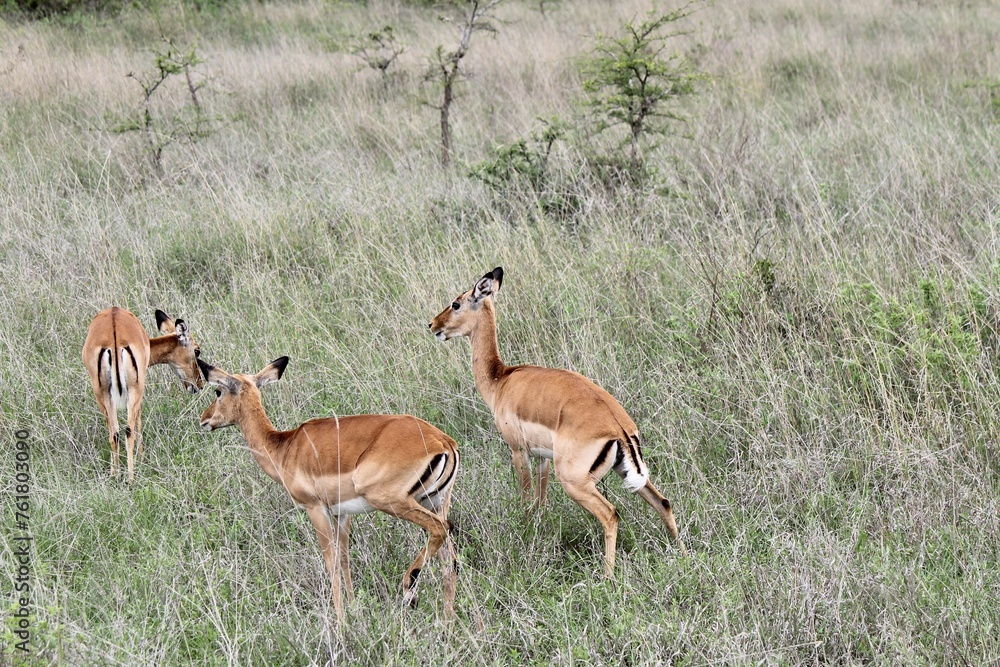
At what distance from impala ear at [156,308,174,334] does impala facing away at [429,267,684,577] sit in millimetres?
1887

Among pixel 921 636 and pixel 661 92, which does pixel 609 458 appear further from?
pixel 661 92

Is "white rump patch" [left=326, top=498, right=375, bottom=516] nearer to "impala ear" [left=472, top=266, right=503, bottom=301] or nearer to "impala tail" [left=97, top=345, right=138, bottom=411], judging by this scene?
"impala ear" [left=472, top=266, right=503, bottom=301]

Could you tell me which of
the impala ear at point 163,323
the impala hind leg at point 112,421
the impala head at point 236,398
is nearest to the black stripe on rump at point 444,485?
the impala head at point 236,398

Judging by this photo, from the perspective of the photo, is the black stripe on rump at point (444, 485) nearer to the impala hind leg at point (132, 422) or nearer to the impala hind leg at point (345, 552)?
the impala hind leg at point (345, 552)

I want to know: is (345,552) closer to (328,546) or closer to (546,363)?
(328,546)

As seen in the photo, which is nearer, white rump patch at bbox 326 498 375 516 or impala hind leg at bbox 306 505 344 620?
impala hind leg at bbox 306 505 344 620

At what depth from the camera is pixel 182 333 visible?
492 centimetres

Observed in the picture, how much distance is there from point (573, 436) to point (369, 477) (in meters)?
0.76

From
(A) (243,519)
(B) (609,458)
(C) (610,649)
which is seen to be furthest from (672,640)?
(A) (243,519)

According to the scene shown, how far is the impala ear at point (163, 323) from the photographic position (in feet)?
17.0

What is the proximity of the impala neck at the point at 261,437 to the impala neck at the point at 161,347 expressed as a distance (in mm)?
1273

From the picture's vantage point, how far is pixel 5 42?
1192 cm

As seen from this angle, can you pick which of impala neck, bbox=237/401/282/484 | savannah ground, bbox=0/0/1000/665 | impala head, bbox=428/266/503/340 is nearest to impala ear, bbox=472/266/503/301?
impala head, bbox=428/266/503/340

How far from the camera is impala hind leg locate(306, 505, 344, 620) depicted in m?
3.39
